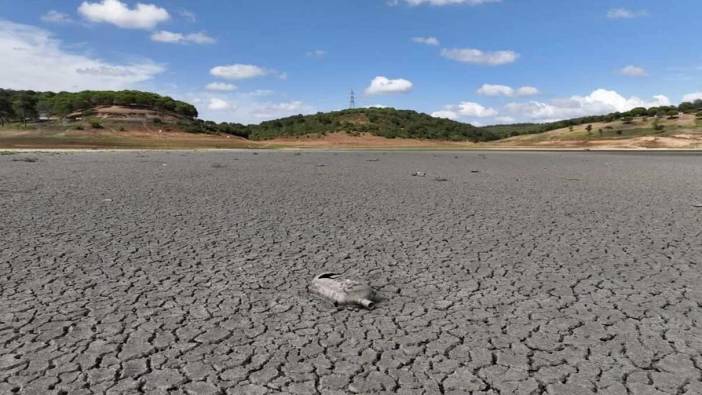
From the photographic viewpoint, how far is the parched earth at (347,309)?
335 centimetres

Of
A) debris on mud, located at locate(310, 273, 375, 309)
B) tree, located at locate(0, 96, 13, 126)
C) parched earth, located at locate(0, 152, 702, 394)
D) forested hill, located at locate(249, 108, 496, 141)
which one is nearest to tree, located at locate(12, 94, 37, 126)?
tree, located at locate(0, 96, 13, 126)

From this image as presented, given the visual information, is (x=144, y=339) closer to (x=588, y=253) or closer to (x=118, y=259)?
(x=118, y=259)

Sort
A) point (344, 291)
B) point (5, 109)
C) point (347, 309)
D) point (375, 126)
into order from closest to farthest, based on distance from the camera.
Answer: point (347, 309) < point (344, 291) < point (5, 109) < point (375, 126)

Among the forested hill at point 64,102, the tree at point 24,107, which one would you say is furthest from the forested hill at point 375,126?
the tree at point 24,107

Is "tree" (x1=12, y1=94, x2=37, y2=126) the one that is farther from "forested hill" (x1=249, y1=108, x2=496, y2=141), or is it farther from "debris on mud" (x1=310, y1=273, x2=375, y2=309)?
"debris on mud" (x1=310, y1=273, x2=375, y2=309)

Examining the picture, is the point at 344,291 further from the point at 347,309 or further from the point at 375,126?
the point at 375,126

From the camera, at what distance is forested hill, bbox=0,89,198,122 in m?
90.2

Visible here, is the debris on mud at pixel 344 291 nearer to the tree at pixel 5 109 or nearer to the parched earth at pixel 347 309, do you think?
the parched earth at pixel 347 309

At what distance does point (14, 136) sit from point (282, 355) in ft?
222

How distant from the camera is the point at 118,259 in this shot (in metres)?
6.14

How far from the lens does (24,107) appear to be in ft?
298

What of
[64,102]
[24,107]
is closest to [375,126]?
[64,102]

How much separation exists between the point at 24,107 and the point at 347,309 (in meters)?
110

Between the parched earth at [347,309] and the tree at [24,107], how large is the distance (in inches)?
3948
